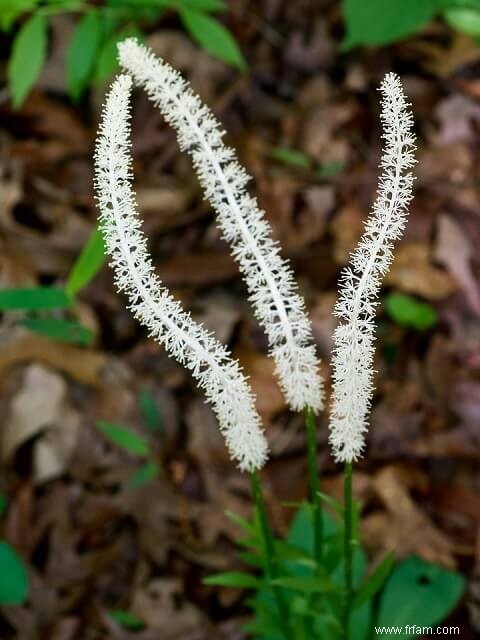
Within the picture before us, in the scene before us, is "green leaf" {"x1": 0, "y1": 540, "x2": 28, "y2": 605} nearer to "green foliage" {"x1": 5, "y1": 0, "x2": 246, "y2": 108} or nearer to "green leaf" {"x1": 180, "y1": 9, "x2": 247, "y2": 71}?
"green foliage" {"x1": 5, "y1": 0, "x2": 246, "y2": 108}

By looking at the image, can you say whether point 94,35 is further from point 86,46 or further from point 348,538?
point 348,538

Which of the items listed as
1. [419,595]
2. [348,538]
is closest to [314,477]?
[348,538]

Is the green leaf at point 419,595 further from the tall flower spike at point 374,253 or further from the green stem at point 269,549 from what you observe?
the tall flower spike at point 374,253

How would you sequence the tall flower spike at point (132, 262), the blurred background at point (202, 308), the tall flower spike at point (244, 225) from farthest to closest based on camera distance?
the blurred background at point (202, 308), the tall flower spike at point (244, 225), the tall flower spike at point (132, 262)

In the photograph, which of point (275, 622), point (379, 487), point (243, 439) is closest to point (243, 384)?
point (243, 439)

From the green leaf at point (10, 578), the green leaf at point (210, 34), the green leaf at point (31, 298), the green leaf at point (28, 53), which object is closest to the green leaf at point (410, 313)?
the green leaf at point (210, 34)

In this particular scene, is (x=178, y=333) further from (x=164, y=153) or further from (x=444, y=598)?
(x=164, y=153)
